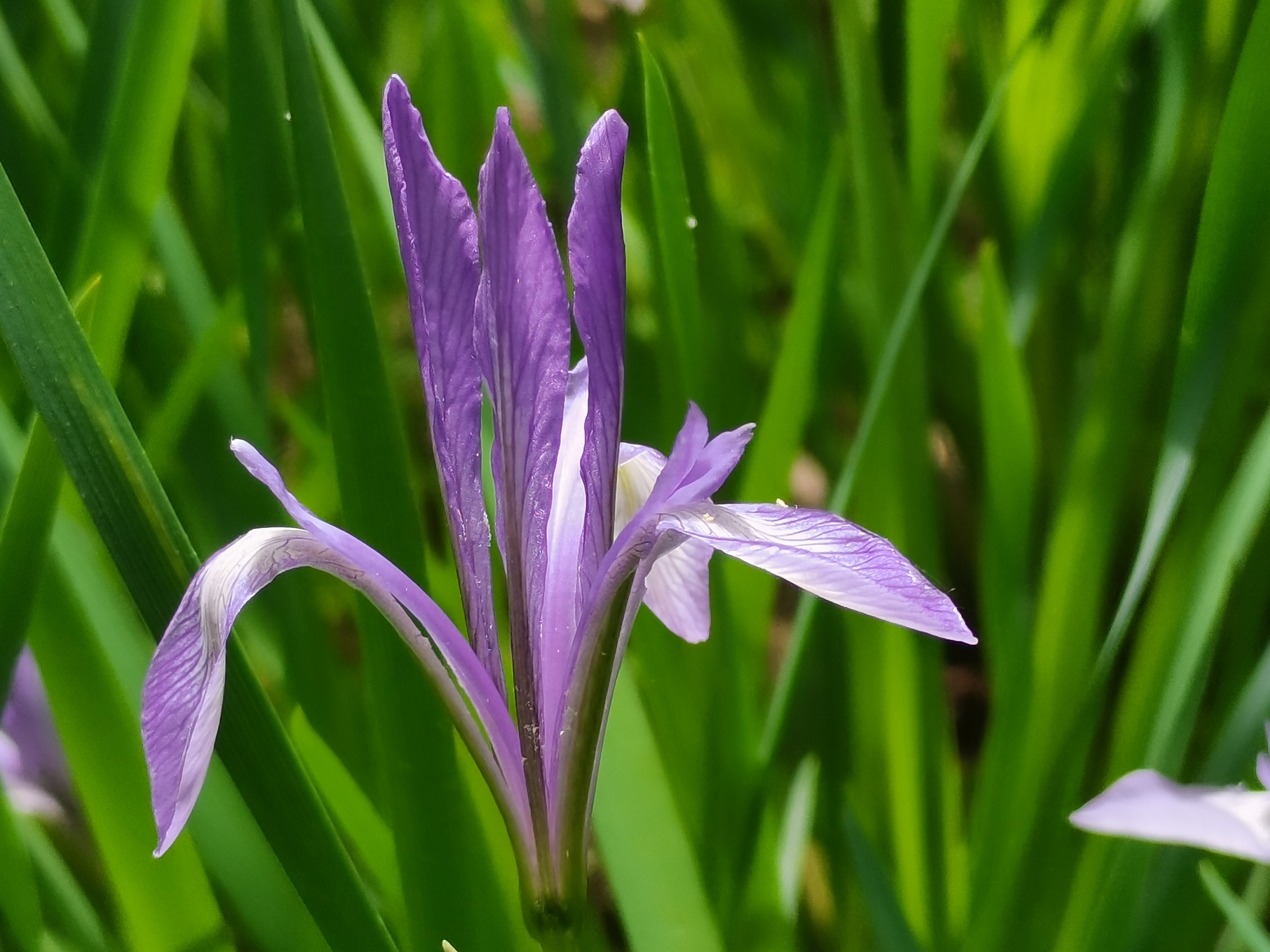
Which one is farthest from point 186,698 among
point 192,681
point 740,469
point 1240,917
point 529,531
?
point 740,469

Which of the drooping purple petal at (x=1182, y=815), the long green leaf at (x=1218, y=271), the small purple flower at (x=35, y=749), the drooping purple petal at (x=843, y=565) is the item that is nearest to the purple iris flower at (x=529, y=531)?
the drooping purple petal at (x=843, y=565)

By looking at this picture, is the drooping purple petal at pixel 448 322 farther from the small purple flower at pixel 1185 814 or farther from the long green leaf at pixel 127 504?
the small purple flower at pixel 1185 814

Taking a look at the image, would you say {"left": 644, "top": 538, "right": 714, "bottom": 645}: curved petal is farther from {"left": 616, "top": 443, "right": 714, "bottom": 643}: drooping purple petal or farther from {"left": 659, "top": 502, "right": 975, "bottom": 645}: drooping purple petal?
{"left": 659, "top": 502, "right": 975, "bottom": 645}: drooping purple petal

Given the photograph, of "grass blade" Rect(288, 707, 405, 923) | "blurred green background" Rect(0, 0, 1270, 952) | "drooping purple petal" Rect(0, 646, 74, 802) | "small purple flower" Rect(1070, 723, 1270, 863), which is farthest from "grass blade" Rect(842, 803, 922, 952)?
"drooping purple petal" Rect(0, 646, 74, 802)

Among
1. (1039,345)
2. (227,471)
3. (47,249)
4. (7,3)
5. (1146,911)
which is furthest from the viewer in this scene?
(1039,345)

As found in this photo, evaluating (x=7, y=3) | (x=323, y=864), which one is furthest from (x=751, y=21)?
(x=323, y=864)

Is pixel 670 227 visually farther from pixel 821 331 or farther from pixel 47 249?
pixel 47 249
